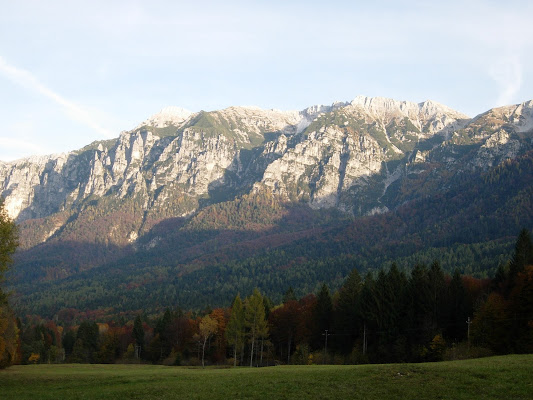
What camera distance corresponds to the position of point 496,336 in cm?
6812

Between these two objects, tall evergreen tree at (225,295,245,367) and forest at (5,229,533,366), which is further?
tall evergreen tree at (225,295,245,367)

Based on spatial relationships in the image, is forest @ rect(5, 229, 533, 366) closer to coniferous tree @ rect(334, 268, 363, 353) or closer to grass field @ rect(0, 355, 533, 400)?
coniferous tree @ rect(334, 268, 363, 353)

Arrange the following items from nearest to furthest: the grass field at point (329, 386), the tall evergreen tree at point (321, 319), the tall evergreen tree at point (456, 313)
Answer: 1. the grass field at point (329, 386)
2. the tall evergreen tree at point (456, 313)
3. the tall evergreen tree at point (321, 319)

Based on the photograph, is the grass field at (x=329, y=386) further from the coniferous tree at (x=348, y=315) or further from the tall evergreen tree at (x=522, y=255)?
the coniferous tree at (x=348, y=315)

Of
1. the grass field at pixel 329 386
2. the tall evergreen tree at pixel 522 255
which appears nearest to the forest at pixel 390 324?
the tall evergreen tree at pixel 522 255

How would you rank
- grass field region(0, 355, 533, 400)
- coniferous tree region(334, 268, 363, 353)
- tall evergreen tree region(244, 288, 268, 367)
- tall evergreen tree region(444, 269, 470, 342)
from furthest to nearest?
tall evergreen tree region(244, 288, 268, 367), coniferous tree region(334, 268, 363, 353), tall evergreen tree region(444, 269, 470, 342), grass field region(0, 355, 533, 400)

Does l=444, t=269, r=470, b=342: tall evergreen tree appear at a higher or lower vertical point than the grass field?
higher

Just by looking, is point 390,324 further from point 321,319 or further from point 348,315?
point 321,319

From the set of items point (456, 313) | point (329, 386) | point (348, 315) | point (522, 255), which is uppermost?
point (522, 255)

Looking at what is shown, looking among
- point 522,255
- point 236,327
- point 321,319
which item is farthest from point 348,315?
point 522,255

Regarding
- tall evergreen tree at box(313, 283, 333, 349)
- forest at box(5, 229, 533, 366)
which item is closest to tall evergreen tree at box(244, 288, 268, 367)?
forest at box(5, 229, 533, 366)

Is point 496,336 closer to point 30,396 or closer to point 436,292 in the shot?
point 436,292

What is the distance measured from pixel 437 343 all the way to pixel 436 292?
1172cm

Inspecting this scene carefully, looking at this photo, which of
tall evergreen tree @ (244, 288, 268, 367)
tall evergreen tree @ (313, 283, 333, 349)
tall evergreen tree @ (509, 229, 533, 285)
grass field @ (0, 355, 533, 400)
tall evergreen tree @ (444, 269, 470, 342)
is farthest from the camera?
tall evergreen tree @ (313, 283, 333, 349)
